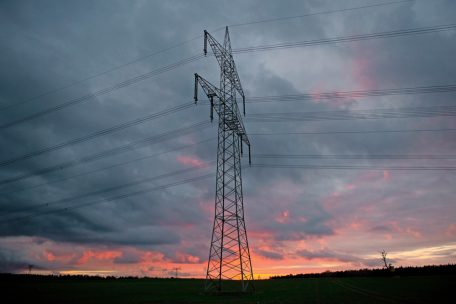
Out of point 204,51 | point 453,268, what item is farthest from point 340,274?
point 204,51

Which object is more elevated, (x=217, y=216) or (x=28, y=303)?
(x=217, y=216)

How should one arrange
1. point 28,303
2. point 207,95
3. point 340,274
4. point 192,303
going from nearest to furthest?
point 192,303, point 28,303, point 207,95, point 340,274

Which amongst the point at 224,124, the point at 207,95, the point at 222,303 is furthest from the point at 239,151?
the point at 222,303

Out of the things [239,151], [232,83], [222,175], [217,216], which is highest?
[232,83]

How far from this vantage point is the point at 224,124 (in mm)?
41719

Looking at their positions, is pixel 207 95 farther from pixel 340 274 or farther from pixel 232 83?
pixel 340 274

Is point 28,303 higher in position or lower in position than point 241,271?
lower

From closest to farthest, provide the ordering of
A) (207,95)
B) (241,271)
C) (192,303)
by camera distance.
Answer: (192,303)
(241,271)
(207,95)

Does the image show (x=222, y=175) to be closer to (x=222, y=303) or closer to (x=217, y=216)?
(x=217, y=216)

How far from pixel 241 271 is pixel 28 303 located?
862 inches

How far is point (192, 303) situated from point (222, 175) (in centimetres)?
1510

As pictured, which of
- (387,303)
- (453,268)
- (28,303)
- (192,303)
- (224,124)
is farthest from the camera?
(453,268)

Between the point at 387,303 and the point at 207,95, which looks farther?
the point at 207,95

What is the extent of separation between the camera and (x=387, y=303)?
92.4ft
